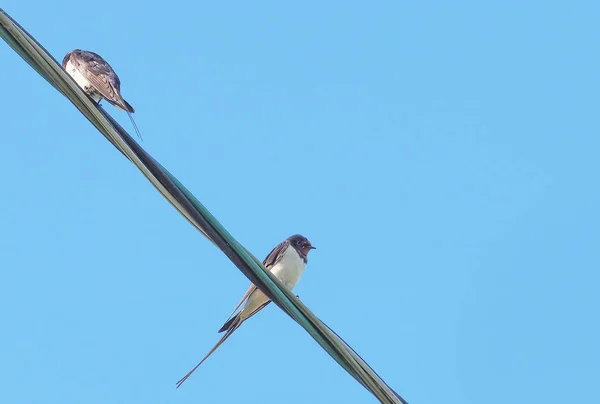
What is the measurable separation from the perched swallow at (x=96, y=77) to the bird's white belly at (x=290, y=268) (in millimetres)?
1824

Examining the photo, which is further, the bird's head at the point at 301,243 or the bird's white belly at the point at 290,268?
the bird's head at the point at 301,243

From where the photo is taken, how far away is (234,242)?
3.13m

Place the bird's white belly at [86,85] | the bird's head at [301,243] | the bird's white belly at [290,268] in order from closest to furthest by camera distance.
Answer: the bird's white belly at [86,85] < the bird's white belly at [290,268] < the bird's head at [301,243]

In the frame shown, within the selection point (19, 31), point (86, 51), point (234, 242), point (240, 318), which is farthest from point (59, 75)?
point (86, 51)

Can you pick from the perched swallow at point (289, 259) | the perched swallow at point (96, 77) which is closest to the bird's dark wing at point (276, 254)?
the perched swallow at point (289, 259)

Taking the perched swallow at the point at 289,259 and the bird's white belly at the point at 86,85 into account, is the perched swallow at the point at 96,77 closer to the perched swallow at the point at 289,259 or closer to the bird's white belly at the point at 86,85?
the bird's white belly at the point at 86,85

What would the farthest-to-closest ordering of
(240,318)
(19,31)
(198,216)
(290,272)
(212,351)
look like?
(290,272) < (240,318) < (212,351) < (198,216) < (19,31)

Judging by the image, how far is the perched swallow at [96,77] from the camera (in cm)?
741

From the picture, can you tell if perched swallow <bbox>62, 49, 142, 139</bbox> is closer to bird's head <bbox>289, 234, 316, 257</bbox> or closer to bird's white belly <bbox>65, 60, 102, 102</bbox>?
bird's white belly <bbox>65, 60, 102, 102</bbox>

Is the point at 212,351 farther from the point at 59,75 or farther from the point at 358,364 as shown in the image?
the point at 59,75

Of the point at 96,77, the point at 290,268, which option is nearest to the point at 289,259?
the point at 290,268

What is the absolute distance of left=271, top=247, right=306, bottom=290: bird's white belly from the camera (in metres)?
8.23

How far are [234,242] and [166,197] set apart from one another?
0.79 feet

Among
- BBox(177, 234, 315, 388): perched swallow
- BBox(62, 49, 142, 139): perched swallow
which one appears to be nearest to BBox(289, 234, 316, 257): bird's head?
BBox(177, 234, 315, 388): perched swallow
